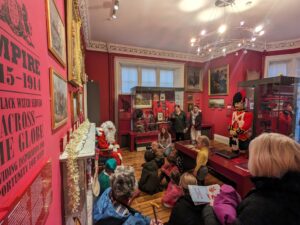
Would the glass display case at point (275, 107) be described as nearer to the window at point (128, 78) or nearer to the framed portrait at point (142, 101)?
the framed portrait at point (142, 101)

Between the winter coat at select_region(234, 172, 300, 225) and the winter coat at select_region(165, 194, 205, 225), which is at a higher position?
the winter coat at select_region(234, 172, 300, 225)

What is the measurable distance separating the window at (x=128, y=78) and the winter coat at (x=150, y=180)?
3.72 metres

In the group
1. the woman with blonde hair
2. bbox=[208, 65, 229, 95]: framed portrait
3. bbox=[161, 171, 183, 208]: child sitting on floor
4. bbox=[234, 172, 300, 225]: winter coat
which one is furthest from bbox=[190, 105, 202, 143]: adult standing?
bbox=[234, 172, 300, 225]: winter coat

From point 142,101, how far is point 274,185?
4.84m

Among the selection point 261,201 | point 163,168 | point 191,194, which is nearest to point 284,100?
point 163,168

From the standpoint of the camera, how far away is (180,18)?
3773mm

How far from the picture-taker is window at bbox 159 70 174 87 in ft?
22.3

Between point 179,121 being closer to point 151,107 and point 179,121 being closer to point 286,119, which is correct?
point 151,107

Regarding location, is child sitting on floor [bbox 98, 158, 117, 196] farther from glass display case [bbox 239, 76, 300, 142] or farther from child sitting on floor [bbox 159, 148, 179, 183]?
glass display case [bbox 239, 76, 300, 142]

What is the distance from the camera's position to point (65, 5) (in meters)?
1.79

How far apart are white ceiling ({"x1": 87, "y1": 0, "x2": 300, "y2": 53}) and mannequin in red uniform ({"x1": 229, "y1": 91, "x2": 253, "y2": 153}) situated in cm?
178

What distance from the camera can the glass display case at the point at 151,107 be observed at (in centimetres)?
552

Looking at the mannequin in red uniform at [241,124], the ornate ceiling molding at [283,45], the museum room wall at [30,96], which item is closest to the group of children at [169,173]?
the mannequin in red uniform at [241,124]

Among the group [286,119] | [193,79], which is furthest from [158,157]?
[193,79]
